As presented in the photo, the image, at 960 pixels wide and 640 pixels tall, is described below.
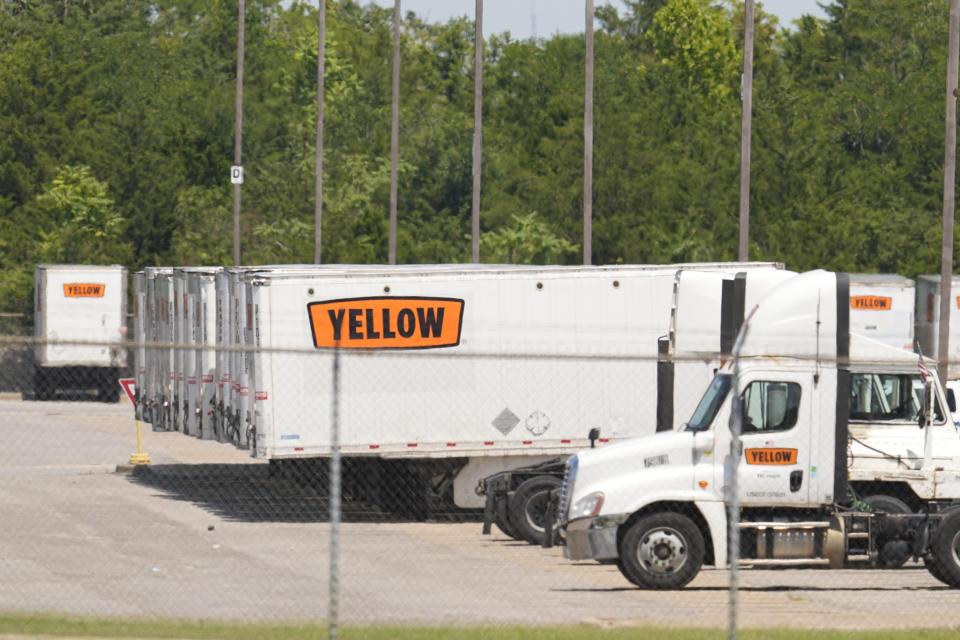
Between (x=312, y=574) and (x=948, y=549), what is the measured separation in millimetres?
6892

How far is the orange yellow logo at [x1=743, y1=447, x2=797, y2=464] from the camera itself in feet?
59.8

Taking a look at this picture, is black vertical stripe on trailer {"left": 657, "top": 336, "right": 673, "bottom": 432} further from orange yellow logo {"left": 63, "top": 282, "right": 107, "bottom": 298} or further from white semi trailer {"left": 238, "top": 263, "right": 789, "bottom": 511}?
orange yellow logo {"left": 63, "top": 282, "right": 107, "bottom": 298}

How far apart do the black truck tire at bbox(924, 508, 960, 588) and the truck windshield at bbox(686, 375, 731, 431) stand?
9.32 feet

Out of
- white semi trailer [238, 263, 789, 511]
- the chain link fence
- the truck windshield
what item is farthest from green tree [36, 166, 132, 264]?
the truck windshield

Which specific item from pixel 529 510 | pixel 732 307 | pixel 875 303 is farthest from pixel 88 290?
pixel 732 307

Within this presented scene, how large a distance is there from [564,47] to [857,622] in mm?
72320

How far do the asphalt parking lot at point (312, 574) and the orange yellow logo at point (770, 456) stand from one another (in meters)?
1.37

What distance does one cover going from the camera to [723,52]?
300 feet

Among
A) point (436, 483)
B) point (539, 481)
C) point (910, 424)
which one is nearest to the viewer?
point (910, 424)

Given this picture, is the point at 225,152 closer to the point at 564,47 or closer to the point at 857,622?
the point at 564,47

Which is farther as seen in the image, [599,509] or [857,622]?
[599,509]

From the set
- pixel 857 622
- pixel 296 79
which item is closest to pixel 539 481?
pixel 857 622

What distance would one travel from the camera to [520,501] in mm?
22625

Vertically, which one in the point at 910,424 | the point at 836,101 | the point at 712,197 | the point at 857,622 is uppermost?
the point at 836,101
